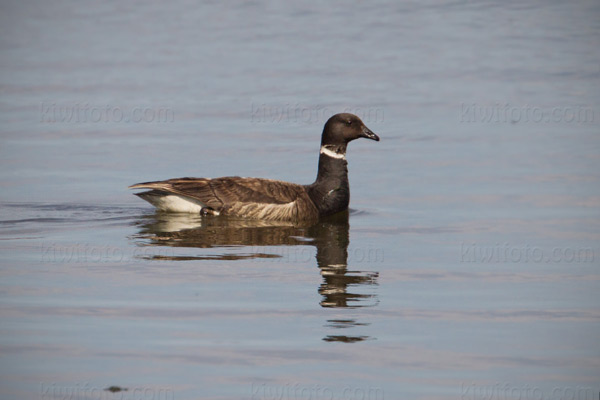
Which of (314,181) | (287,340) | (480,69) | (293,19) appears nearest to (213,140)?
(314,181)

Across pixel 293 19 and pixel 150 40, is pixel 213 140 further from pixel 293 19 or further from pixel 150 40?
pixel 293 19

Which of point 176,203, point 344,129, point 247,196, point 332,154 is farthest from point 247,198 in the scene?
point 344,129

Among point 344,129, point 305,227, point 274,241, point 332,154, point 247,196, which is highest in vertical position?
point 344,129

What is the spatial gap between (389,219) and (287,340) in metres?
5.52

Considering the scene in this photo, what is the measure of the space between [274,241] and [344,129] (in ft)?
9.78

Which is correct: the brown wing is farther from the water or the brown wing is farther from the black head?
the black head

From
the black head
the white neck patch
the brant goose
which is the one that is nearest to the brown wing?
the brant goose

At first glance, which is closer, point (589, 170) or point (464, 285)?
point (464, 285)

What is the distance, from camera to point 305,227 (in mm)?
13648

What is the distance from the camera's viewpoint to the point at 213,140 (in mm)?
17781

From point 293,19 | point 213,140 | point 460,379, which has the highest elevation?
point 293,19

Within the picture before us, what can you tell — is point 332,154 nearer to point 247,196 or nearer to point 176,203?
point 247,196

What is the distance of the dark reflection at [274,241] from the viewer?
9.80 meters

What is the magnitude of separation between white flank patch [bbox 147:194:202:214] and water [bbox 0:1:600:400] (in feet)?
0.84
